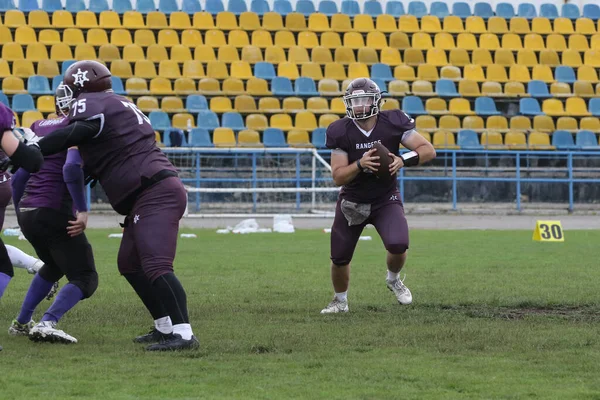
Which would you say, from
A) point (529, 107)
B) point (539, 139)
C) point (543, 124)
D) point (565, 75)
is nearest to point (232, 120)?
point (539, 139)

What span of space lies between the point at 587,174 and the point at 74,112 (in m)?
18.3

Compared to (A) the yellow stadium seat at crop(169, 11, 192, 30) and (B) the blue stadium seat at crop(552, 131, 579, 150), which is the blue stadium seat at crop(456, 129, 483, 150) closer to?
(B) the blue stadium seat at crop(552, 131, 579, 150)

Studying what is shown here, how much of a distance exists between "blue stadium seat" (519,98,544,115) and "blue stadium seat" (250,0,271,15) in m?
7.36

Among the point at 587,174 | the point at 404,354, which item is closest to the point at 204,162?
the point at 587,174

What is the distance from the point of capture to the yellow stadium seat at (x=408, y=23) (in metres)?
26.4

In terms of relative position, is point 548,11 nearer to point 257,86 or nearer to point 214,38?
point 257,86

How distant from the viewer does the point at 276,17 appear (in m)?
25.9

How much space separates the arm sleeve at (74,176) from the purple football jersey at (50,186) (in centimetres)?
36

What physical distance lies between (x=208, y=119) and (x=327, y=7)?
596 centimetres

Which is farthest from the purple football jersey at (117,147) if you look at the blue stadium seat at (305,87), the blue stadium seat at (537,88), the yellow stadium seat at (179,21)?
the blue stadium seat at (537,88)

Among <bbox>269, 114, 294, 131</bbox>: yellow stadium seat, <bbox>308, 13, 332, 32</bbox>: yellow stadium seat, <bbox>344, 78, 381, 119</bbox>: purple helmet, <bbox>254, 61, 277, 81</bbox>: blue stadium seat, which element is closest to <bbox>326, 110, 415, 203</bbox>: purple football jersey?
<bbox>344, 78, 381, 119</bbox>: purple helmet

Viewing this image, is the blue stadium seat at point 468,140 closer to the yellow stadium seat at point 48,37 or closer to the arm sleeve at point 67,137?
the yellow stadium seat at point 48,37

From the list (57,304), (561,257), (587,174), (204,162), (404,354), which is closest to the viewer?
(404,354)

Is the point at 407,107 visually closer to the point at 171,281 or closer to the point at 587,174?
the point at 587,174
